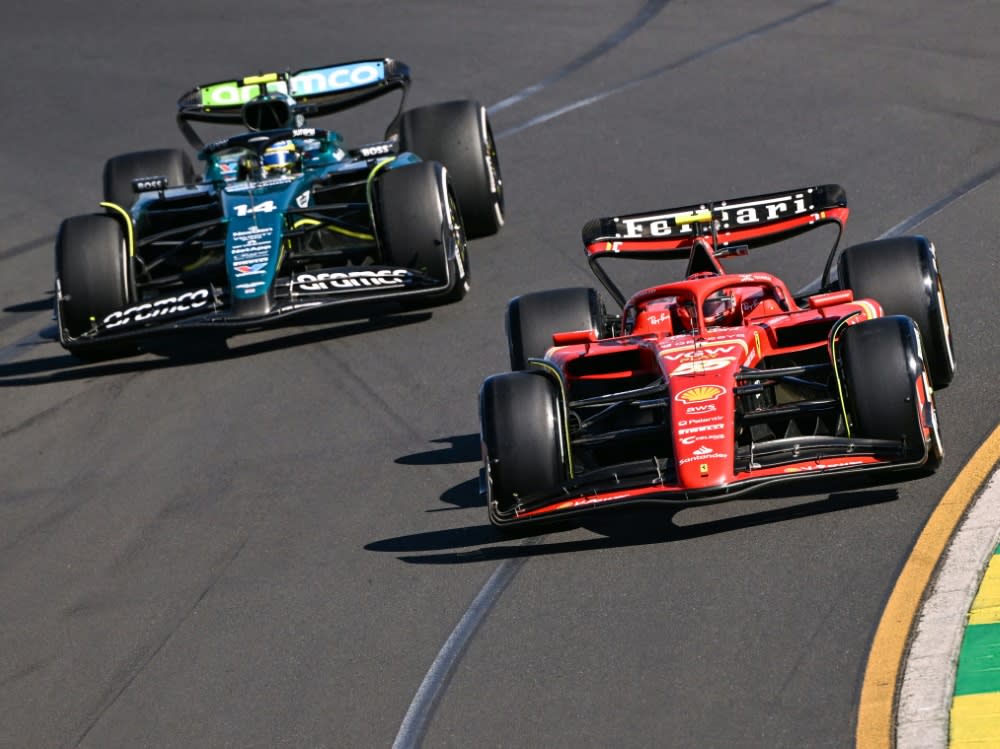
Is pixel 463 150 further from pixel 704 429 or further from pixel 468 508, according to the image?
pixel 704 429

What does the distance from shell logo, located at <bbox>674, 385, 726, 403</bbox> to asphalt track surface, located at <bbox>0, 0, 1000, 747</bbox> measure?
687 mm

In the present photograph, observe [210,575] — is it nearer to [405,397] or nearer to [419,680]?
[419,680]

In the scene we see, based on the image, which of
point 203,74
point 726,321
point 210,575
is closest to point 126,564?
point 210,575

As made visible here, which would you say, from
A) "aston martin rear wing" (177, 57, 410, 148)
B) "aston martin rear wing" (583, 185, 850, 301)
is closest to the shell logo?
"aston martin rear wing" (583, 185, 850, 301)

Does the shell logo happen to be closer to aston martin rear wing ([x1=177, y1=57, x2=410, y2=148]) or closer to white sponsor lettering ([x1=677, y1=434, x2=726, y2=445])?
white sponsor lettering ([x1=677, y1=434, x2=726, y2=445])

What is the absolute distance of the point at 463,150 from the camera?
15.4 metres

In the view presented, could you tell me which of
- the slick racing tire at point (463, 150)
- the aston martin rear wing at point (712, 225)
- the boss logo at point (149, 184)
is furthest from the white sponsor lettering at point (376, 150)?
the aston martin rear wing at point (712, 225)

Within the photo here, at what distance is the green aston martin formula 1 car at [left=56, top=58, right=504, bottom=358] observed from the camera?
1293cm

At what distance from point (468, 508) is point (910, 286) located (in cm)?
276

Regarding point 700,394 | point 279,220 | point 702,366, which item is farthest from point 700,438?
point 279,220

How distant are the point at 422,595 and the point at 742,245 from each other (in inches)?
140

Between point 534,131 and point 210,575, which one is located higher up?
point 534,131

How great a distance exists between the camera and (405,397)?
11.8 meters

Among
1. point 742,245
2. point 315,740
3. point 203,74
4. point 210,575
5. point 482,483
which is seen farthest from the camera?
point 203,74
